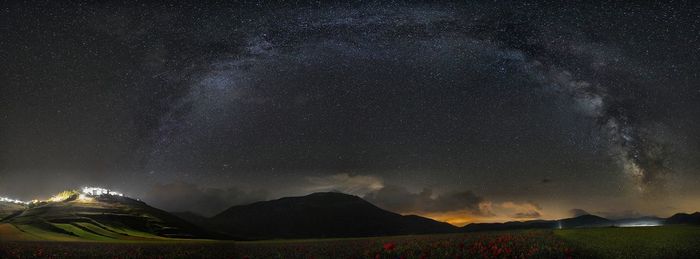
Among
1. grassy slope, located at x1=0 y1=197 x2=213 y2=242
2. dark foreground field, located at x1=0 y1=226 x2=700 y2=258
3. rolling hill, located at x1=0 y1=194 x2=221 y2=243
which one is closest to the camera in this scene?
dark foreground field, located at x1=0 y1=226 x2=700 y2=258

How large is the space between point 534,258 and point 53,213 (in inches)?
4037

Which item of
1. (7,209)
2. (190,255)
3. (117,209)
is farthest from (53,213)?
(190,255)

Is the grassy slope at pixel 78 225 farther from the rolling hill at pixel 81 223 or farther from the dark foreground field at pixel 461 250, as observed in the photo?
the dark foreground field at pixel 461 250

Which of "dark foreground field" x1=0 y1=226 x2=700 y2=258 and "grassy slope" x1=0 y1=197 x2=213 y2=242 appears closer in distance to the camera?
"dark foreground field" x1=0 y1=226 x2=700 y2=258

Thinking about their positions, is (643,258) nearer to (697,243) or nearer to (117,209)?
(697,243)

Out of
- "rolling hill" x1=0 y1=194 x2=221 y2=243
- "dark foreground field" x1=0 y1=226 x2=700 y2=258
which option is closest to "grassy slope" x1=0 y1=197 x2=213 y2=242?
"rolling hill" x1=0 y1=194 x2=221 y2=243

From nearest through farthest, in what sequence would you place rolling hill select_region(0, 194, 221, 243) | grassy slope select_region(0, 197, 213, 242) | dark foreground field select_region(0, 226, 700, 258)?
dark foreground field select_region(0, 226, 700, 258), grassy slope select_region(0, 197, 213, 242), rolling hill select_region(0, 194, 221, 243)

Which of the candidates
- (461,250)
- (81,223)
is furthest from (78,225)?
(461,250)

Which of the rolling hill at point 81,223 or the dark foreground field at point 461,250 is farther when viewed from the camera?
the rolling hill at point 81,223

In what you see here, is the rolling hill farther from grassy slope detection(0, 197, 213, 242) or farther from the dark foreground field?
the dark foreground field

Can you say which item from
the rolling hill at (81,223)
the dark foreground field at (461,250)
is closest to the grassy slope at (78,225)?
the rolling hill at (81,223)

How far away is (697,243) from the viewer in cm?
2255

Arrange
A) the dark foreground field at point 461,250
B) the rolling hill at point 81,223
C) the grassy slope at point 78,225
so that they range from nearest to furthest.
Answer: the dark foreground field at point 461,250, the grassy slope at point 78,225, the rolling hill at point 81,223

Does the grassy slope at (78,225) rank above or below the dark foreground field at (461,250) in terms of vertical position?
above
